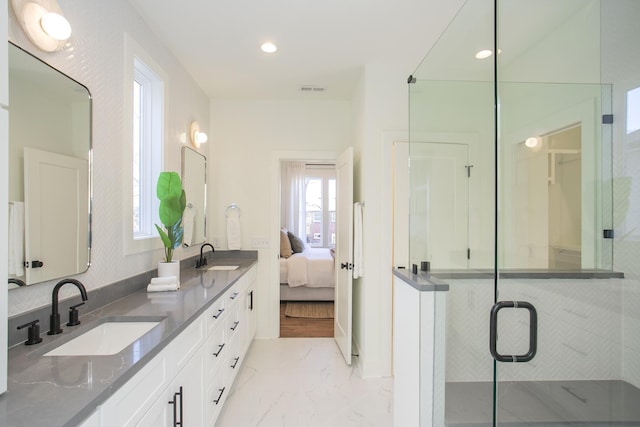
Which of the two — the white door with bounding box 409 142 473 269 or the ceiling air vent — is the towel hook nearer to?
the ceiling air vent

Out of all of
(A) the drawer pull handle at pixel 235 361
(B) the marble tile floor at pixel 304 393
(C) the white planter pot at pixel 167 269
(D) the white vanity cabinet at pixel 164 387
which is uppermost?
(C) the white planter pot at pixel 167 269

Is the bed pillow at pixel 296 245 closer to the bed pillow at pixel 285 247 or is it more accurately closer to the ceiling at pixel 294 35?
the bed pillow at pixel 285 247

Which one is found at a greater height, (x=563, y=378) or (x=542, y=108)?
(x=542, y=108)

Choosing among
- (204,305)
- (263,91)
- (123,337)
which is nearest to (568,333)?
(204,305)

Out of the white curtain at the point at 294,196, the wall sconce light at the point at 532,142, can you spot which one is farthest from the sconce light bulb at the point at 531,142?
the white curtain at the point at 294,196

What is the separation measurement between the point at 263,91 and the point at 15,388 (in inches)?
122

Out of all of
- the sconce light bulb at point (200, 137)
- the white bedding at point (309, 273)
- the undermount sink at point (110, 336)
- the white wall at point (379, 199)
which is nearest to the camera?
the undermount sink at point (110, 336)

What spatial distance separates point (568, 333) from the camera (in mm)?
1611

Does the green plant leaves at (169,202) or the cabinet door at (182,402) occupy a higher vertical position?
the green plant leaves at (169,202)

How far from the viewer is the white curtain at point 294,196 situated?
6945 millimetres

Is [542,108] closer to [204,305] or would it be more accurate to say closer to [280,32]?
[280,32]

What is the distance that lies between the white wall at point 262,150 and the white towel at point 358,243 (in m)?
1.12

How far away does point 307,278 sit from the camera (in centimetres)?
466

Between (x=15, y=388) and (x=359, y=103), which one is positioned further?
(x=359, y=103)
